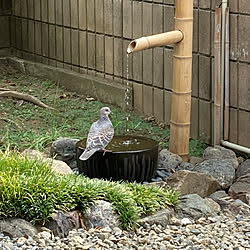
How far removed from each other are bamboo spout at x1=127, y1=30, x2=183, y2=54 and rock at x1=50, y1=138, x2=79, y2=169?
915 mm

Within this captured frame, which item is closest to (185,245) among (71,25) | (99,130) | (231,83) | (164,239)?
(164,239)

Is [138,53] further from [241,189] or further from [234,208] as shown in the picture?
[234,208]

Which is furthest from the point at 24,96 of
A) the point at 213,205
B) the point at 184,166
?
the point at 213,205

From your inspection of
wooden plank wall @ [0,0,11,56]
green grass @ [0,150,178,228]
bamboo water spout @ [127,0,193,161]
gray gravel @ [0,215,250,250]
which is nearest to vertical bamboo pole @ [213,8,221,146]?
bamboo water spout @ [127,0,193,161]

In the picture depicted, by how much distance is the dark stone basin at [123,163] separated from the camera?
5793 millimetres

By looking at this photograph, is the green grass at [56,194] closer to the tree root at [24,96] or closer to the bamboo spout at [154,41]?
the bamboo spout at [154,41]

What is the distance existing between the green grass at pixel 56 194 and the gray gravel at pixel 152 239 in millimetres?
132

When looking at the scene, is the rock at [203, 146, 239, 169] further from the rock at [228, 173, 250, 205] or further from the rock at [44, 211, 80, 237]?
the rock at [44, 211, 80, 237]

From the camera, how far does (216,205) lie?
16.9 feet

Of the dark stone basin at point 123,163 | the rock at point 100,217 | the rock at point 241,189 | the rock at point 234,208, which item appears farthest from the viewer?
the dark stone basin at point 123,163

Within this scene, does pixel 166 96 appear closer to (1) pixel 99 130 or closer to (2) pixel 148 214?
(1) pixel 99 130

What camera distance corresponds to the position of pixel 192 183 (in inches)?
217

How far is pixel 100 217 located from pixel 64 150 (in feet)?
5.91

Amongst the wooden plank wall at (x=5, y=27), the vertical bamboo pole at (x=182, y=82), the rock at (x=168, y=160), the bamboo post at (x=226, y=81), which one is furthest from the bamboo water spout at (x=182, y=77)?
the wooden plank wall at (x=5, y=27)
